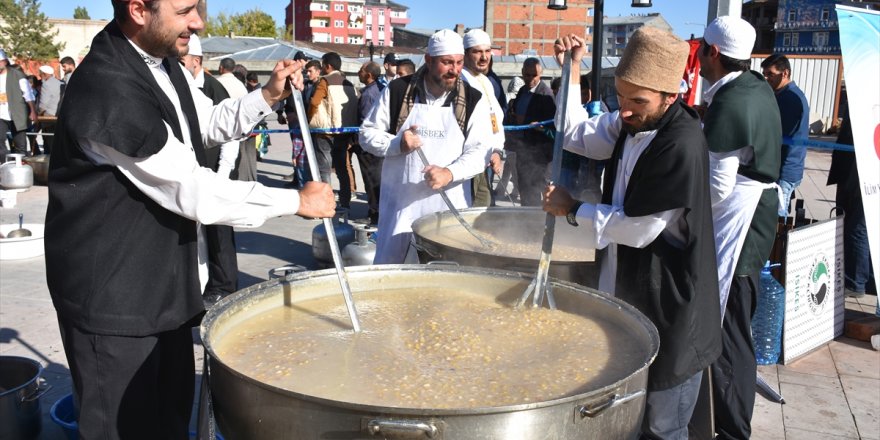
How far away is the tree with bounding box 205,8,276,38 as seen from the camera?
247 feet

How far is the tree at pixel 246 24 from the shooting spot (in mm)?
75375

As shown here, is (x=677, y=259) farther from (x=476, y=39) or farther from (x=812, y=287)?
(x=476, y=39)

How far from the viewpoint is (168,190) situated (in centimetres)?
198

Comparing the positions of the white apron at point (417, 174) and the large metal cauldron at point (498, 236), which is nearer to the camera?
the large metal cauldron at point (498, 236)

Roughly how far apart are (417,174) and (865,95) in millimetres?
2527

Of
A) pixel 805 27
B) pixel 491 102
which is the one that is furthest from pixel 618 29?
pixel 491 102

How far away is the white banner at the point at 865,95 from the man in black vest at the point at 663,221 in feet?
6.91

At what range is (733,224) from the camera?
3428mm

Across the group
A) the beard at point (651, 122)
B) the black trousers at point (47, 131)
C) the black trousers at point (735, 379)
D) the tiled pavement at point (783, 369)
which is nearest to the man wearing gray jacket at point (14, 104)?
the black trousers at point (47, 131)

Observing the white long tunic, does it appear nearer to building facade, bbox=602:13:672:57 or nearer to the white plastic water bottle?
the white plastic water bottle

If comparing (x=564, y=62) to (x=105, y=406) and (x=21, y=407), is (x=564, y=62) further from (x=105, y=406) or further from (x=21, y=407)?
(x=21, y=407)

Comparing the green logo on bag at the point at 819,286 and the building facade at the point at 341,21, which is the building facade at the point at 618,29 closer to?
the building facade at the point at 341,21

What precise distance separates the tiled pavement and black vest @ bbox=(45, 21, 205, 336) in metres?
1.80

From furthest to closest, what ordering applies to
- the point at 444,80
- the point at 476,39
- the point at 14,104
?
the point at 14,104 < the point at 476,39 < the point at 444,80
